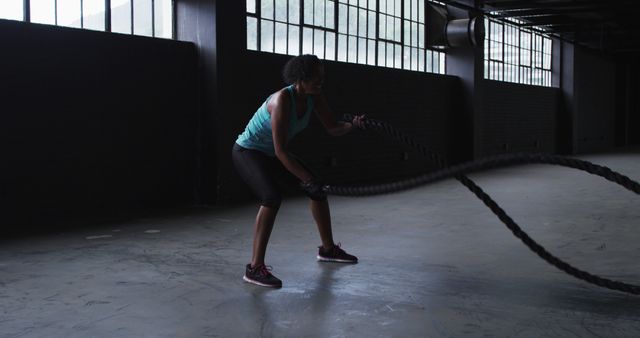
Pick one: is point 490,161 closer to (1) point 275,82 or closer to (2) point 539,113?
(1) point 275,82

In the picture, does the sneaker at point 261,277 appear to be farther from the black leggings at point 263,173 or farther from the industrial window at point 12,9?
the industrial window at point 12,9

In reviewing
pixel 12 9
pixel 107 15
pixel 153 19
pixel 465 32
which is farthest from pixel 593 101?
pixel 12 9

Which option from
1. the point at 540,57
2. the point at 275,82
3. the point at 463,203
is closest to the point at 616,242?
the point at 463,203

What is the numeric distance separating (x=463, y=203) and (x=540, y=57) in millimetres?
12966

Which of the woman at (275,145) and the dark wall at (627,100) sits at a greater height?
the dark wall at (627,100)

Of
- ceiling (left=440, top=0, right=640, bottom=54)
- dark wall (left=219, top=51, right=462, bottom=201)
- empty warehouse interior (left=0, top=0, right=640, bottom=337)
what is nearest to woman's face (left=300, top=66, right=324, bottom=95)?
empty warehouse interior (left=0, top=0, right=640, bottom=337)

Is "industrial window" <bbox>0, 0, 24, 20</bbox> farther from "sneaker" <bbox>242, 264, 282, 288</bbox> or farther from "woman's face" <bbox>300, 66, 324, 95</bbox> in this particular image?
"sneaker" <bbox>242, 264, 282, 288</bbox>

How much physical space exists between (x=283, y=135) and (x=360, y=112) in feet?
24.7

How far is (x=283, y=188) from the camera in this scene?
931 cm

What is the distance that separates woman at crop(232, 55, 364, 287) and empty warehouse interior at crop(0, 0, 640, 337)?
0.19 metres

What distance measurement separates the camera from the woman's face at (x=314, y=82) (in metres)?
4.39

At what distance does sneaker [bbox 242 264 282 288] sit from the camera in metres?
4.31

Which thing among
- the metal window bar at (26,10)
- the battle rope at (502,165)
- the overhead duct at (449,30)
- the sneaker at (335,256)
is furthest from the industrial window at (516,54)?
the battle rope at (502,165)

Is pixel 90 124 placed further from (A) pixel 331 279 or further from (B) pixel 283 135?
(A) pixel 331 279
